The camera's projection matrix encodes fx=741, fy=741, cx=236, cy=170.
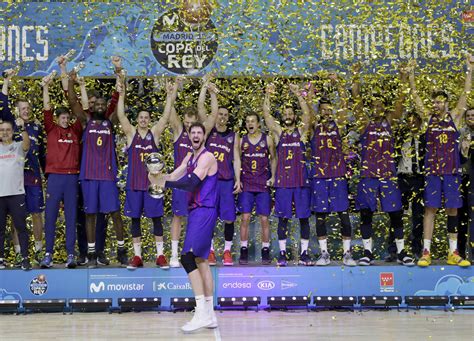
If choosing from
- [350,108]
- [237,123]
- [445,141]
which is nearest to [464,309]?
[445,141]

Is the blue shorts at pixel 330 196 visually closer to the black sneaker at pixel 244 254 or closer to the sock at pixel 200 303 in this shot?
the black sneaker at pixel 244 254

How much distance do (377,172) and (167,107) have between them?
2509 millimetres

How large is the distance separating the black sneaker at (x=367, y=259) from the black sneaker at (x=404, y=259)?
0.31m

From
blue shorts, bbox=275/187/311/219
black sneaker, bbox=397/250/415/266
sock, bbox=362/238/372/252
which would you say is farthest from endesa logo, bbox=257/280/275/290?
black sneaker, bbox=397/250/415/266

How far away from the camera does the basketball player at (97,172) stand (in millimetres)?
8312

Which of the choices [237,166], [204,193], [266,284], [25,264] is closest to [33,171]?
[25,264]

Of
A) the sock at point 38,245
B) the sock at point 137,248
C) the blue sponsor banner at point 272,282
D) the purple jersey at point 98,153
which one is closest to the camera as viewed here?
the blue sponsor banner at point 272,282

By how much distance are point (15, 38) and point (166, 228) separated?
2.99 metres

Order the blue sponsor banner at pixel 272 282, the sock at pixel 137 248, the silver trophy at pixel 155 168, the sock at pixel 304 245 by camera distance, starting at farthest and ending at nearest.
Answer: the sock at pixel 304 245, the sock at pixel 137 248, the blue sponsor banner at pixel 272 282, the silver trophy at pixel 155 168

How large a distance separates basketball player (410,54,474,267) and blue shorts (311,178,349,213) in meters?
0.94

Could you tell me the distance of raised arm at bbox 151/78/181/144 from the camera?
331 inches

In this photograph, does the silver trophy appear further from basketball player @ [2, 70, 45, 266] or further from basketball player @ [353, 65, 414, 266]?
basketball player @ [353, 65, 414, 266]

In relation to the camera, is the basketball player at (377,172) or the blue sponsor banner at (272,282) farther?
the basketball player at (377,172)

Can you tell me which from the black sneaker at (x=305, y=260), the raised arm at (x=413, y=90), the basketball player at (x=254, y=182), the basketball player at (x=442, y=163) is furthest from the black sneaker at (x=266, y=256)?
the raised arm at (x=413, y=90)
